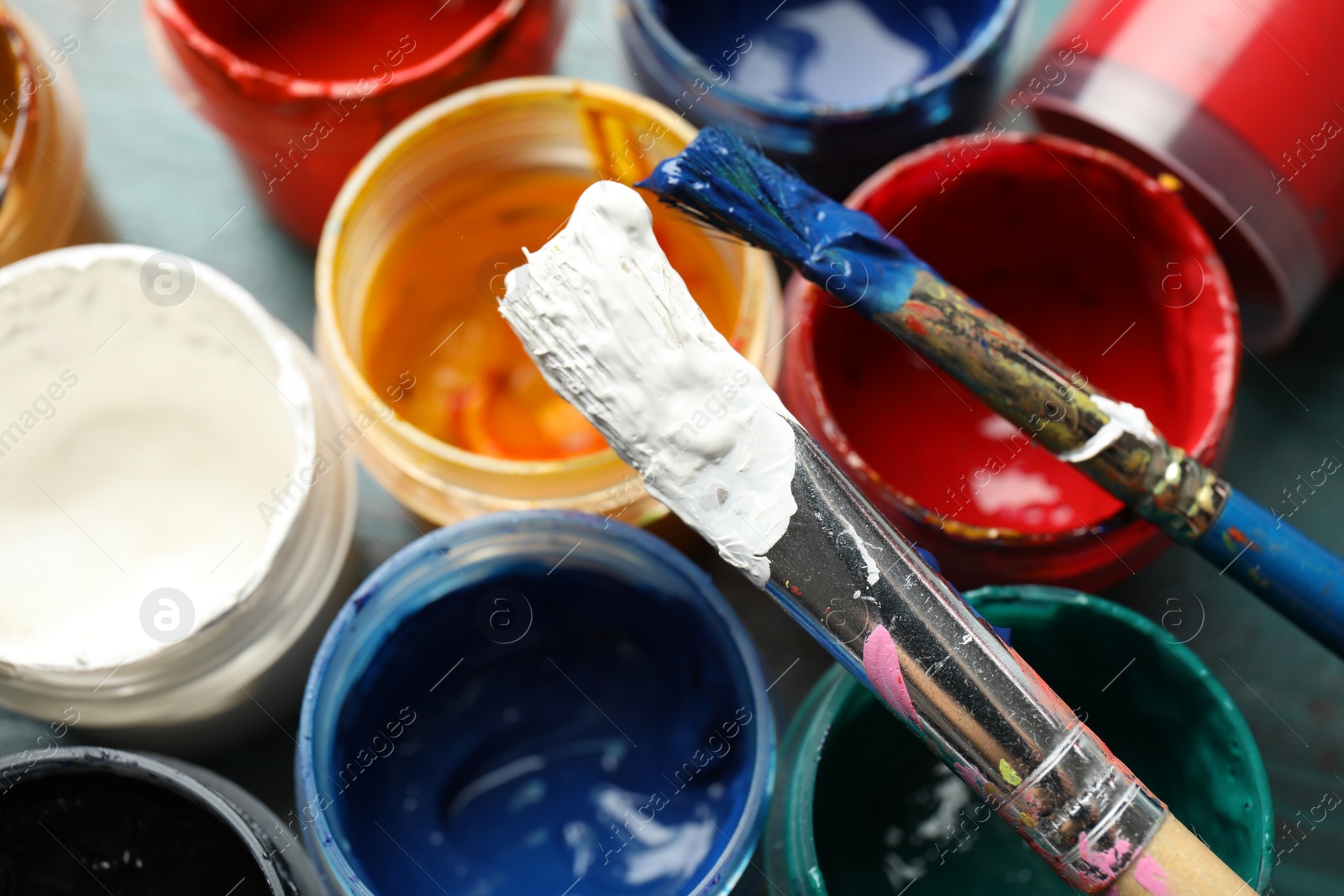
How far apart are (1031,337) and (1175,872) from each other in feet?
1.79

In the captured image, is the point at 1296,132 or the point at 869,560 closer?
the point at 869,560

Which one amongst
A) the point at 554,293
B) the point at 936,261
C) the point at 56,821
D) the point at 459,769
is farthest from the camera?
the point at 936,261

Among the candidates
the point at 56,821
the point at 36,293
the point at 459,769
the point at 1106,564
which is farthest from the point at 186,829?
the point at 1106,564

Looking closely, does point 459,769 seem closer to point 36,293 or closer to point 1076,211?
point 36,293

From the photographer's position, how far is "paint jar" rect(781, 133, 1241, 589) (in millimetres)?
894

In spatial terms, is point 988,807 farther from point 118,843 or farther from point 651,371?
point 118,843

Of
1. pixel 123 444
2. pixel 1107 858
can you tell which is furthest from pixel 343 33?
pixel 1107 858

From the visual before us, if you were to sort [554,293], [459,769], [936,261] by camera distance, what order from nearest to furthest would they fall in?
1. [554,293]
2. [459,769]
3. [936,261]

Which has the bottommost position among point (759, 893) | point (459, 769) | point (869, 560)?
point (759, 893)

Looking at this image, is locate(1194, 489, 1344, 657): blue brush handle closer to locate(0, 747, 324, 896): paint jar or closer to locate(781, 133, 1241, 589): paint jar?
locate(781, 133, 1241, 589): paint jar

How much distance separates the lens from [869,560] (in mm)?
663

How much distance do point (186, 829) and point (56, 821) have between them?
0.09m

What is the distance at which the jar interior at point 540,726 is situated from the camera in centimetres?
86

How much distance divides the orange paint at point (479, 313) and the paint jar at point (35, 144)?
0.26m
